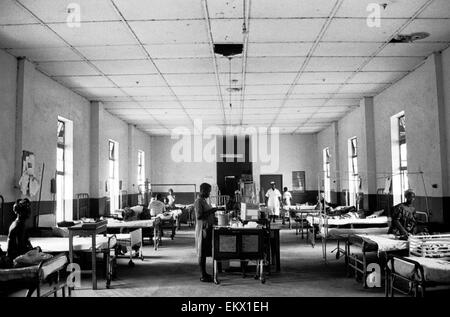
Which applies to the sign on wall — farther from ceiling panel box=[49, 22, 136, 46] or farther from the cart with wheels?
ceiling panel box=[49, 22, 136, 46]

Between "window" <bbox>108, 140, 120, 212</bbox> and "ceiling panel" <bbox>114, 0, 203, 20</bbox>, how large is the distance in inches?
289

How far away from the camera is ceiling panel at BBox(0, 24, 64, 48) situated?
5836 mm

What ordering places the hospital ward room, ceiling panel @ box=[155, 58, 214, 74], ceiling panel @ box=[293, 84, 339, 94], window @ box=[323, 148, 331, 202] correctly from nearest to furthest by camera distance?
the hospital ward room → ceiling panel @ box=[155, 58, 214, 74] → ceiling panel @ box=[293, 84, 339, 94] → window @ box=[323, 148, 331, 202]

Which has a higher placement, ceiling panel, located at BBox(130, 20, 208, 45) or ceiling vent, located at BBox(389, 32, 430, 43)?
ceiling panel, located at BBox(130, 20, 208, 45)

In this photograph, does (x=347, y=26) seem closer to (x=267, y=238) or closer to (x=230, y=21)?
(x=230, y=21)

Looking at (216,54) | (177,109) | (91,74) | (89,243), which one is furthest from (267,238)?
(177,109)

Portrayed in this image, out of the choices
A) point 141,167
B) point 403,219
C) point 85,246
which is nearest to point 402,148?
point 403,219

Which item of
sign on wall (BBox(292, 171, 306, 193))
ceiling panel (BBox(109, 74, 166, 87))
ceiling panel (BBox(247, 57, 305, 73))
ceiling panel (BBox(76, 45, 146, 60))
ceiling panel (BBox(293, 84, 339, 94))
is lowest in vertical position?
sign on wall (BBox(292, 171, 306, 193))

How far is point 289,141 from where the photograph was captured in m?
17.7

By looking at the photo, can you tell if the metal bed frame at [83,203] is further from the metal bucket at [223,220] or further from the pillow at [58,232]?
the metal bucket at [223,220]

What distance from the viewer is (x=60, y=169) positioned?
941 cm

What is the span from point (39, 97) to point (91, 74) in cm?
109

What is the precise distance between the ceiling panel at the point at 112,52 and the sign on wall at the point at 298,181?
11.6 m

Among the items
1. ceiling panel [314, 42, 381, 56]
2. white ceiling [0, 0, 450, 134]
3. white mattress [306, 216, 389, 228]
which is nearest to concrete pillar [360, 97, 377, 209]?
white ceiling [0, 0, 450, 134]
